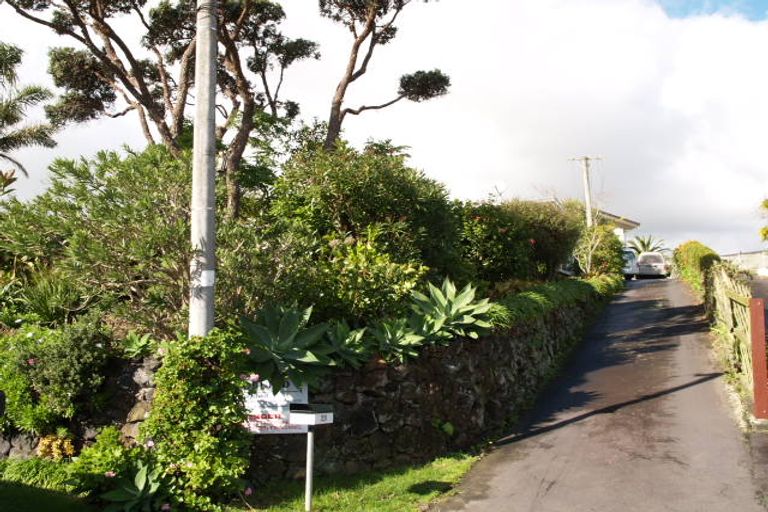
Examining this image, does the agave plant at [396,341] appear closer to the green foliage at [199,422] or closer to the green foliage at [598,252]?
the green foliage at [199,422]

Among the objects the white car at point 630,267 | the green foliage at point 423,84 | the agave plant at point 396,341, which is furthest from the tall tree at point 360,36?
the white car at point 630,267

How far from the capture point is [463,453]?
8.73 m

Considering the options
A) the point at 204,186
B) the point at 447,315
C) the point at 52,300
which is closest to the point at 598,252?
the point at 447,315

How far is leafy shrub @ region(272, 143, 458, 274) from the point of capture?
11.3m

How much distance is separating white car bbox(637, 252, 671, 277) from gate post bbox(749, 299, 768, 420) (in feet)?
102

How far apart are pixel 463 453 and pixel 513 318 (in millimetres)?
3389

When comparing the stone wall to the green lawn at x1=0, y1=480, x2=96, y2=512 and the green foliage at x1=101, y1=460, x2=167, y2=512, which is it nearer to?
the green foliage at x1=101, y1=460, x2=167, y2=512

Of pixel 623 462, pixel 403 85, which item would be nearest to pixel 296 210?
pixel 623 462

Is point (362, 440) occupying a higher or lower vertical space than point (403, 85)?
lower

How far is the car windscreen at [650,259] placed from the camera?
39219 mm

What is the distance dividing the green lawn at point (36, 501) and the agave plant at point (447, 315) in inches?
178

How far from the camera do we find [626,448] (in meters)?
8.44

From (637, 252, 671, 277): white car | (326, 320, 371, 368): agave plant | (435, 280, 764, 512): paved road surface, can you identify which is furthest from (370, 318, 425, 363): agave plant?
(637, 252, 671, 277): white car

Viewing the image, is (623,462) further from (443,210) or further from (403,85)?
(403,85)
